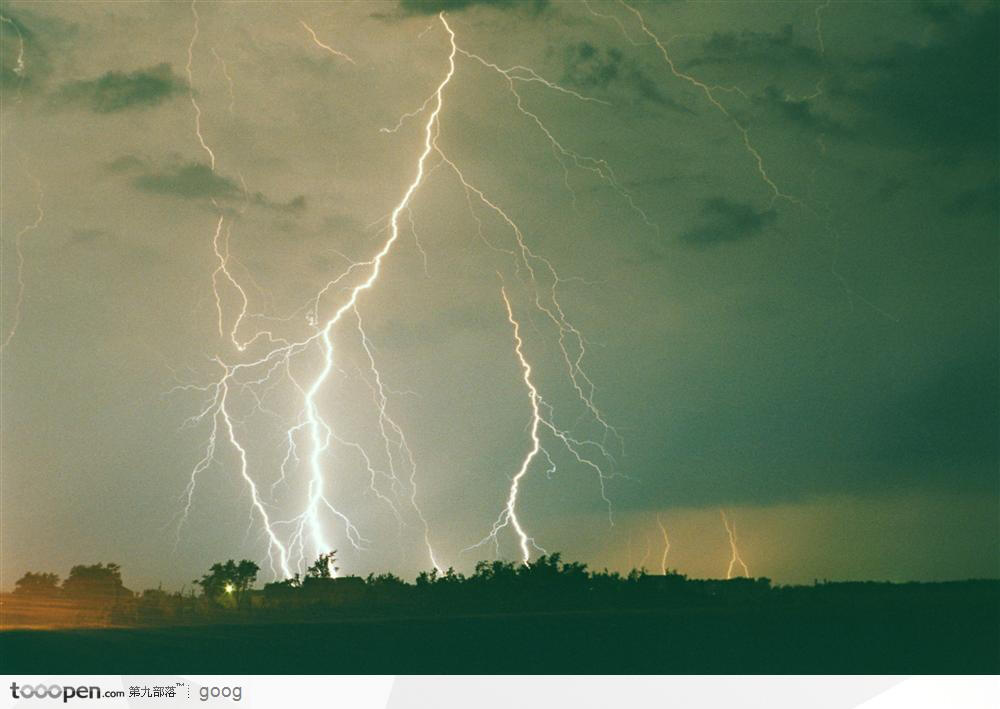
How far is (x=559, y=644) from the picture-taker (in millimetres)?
12602

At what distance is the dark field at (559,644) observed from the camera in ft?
34.5
